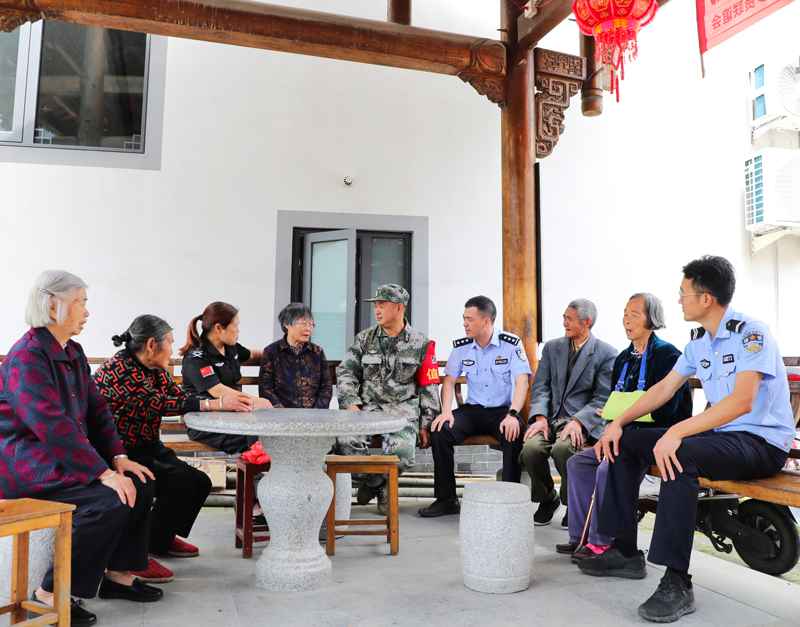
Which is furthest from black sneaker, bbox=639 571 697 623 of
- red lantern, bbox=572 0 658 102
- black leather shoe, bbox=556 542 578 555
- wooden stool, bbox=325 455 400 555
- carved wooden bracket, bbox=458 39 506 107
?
carved wooden bracket, bbox=458 39 506 107

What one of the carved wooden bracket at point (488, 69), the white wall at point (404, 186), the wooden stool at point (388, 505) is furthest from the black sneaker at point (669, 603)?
the white wall at point (404, 186)

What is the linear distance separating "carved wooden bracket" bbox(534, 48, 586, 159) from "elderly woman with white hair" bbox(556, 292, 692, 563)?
1.88m

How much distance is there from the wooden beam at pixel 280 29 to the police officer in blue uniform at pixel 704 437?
8.78 ft

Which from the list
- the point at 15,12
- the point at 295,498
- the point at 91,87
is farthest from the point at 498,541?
the point at 91,87

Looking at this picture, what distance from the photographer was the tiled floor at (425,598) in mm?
2449

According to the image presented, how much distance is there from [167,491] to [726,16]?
401 cm

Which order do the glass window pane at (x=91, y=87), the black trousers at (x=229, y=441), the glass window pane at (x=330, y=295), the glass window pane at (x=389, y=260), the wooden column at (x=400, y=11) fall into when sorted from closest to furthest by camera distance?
the black trousers at (x=229, y=441), the wooden column at (x=400, y=11), the glass window pane at (x=91, y=87), the glass window pane at (x=330, y=295), the glass window pane at (x=389, y=260)

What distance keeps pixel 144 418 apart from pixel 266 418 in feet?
2.38

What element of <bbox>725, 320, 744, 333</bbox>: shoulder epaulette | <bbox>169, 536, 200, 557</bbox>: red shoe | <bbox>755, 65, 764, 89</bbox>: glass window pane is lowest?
<bbox>169, 536, 200, 557</bbox>: red shoe

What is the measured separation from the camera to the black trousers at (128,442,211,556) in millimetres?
3115

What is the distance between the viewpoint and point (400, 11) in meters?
4.61

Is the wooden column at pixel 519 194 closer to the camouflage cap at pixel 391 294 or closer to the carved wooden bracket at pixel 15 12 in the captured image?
the camouflage cap at pixel 391 294

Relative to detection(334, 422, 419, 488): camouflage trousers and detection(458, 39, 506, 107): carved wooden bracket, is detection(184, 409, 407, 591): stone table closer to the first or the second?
detection(334, 422, 419, 488): camouflage trousers

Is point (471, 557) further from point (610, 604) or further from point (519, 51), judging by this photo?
point (519, 51)
